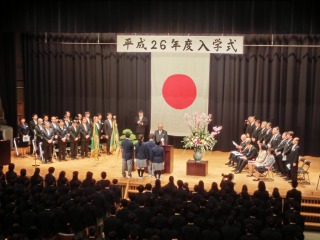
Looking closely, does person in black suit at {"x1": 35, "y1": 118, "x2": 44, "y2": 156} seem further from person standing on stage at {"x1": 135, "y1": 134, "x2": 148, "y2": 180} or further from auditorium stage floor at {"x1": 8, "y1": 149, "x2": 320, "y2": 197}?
person standing on stage at {"x1": 135, "y1": 134, "x2": 148, "y2": 180}

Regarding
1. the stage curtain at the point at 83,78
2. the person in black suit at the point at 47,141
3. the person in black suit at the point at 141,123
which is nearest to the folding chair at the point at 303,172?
the person in black suit at the point at 141,123

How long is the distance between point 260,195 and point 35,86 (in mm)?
12031

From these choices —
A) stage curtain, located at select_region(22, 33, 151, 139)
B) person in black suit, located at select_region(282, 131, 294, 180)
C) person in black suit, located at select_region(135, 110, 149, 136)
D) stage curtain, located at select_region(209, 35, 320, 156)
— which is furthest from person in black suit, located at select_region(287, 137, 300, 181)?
stage curtain, located at select_region(22, 33, 151, 139)

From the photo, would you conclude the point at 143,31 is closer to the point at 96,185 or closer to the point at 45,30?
the point at 45,30

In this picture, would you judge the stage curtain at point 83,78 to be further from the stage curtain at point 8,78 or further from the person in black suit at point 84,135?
the person in black suit at point 84,135

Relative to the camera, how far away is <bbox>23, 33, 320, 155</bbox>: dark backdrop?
17047mm

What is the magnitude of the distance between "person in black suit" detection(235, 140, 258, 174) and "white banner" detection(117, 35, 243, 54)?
3039 millimetres

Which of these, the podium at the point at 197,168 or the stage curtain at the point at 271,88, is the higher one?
the stage curtain at the point at 271,88

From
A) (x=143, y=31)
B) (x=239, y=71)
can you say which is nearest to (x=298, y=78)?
(x=239, y=71)

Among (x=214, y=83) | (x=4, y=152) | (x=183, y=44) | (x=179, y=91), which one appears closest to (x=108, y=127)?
(x=179, y=91)

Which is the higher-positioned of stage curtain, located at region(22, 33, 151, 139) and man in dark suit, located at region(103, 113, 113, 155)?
stage curtain, located at region(22, 33, 151, 139)

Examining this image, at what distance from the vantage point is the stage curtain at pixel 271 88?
1692 cm

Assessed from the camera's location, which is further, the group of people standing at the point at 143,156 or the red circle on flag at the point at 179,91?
the red circle on flag at the point at 179,91

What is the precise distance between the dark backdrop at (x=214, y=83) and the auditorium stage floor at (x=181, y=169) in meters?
1.46
